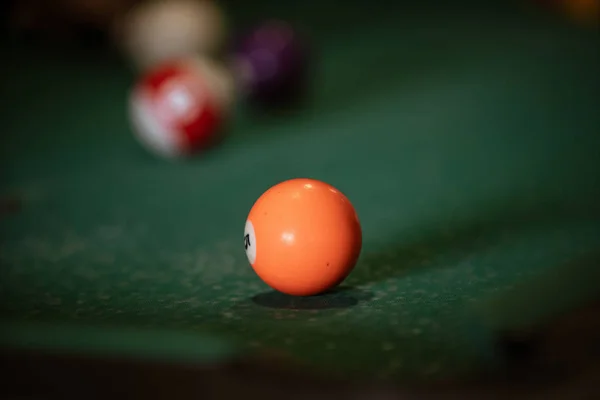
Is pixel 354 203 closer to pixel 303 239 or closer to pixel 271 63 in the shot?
pixel 303 239

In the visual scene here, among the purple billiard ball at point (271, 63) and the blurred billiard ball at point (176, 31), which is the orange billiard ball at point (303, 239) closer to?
the purple billiard ball at point (271, 63)

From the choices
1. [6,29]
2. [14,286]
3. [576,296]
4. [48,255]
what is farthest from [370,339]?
[6,29]

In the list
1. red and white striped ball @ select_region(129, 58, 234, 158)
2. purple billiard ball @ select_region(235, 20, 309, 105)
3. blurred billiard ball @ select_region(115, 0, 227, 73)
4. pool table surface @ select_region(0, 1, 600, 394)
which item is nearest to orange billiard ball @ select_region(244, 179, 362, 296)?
pool table surface @ select_region(0, 1, 600, 394)

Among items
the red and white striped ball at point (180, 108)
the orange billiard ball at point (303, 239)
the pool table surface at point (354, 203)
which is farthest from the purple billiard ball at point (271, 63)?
the orange billiard ball at point (303, 239)

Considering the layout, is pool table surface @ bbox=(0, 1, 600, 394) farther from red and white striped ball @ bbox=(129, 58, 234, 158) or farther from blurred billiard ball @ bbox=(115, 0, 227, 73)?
blurred billiard ball @ bbox=(115, 0, 227, 73)

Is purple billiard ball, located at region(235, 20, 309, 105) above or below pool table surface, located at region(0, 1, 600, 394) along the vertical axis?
above

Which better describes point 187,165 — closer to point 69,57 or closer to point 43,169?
point 43,169
